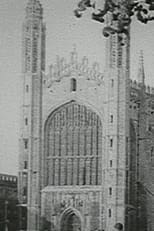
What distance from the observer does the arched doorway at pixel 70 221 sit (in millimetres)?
29547

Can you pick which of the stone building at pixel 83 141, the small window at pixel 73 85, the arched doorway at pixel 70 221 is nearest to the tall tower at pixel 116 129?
the stone building at pixel 83 141

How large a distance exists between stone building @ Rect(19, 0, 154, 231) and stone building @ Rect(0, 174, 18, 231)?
1.41 feet

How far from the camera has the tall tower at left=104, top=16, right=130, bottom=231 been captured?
28656 mm

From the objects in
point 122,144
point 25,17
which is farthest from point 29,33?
point 122,144

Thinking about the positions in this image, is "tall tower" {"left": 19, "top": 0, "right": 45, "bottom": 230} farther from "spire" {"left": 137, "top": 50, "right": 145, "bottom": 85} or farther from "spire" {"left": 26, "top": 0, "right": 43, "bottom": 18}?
"spire" {"left": 137, "top": 50, "right": 145, "bottom": 85}

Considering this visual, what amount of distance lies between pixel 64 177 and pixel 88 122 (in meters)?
2.05

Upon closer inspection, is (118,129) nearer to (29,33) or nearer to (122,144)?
(122,144)

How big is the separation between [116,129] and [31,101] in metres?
3.40

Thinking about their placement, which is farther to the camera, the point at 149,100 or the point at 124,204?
the point at 149,100

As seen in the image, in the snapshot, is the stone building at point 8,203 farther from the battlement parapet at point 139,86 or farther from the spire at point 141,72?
the spire at point 141,72

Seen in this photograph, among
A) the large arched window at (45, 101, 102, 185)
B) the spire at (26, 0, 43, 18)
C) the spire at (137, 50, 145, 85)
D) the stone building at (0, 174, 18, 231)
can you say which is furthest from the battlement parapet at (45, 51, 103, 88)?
the stone building at (0, 174, 18, 231)

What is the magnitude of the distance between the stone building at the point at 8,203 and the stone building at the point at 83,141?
0.43m

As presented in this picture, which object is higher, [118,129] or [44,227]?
[118,129]

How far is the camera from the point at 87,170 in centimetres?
2978
